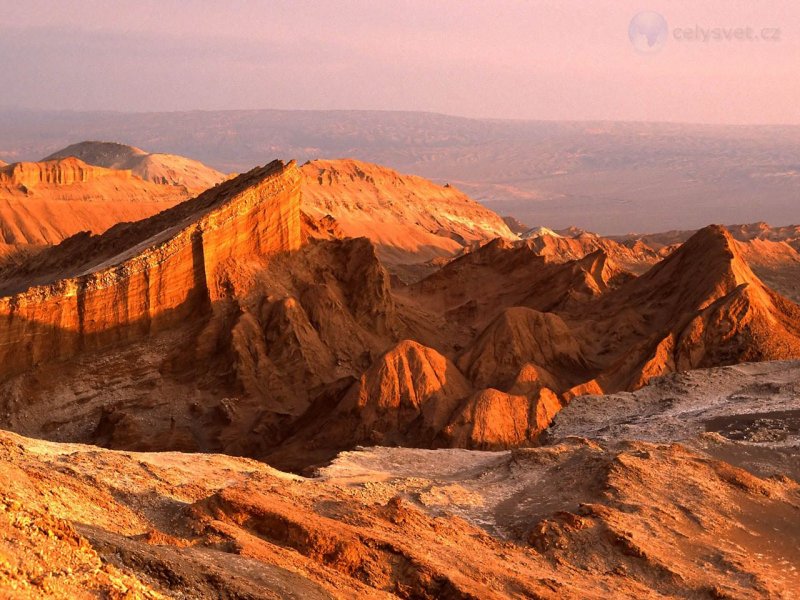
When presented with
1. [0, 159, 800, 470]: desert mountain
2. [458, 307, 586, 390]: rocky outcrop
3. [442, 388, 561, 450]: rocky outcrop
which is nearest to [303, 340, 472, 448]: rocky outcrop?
[0, 159, 800, 470]: desert mountain

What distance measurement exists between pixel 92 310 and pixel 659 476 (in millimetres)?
17249

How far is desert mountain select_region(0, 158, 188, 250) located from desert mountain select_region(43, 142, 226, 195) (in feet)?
70.9

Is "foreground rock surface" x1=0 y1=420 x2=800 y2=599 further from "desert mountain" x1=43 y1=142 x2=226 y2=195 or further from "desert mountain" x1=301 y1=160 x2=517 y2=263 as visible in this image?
"desert mountain" x1=43 y1=142 x2=226 y2=195

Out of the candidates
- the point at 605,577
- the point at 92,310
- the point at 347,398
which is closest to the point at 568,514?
the point at 605,577

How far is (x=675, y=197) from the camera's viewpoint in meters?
184

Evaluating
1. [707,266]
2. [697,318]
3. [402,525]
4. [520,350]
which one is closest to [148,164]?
[707,266]

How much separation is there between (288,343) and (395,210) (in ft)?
191

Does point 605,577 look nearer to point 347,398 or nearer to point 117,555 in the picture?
point 117,555

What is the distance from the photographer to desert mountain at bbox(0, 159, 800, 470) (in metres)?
29.2

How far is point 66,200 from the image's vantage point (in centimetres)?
7756

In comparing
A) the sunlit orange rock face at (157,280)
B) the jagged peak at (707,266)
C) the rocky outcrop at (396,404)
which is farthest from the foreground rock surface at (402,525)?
the jagged peak at (707,266)

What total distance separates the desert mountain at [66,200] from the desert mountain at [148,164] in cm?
2160

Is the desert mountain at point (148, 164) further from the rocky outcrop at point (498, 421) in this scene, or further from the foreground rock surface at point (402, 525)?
the foreground rock surface at point (402, 525)

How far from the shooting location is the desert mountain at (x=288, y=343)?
29250mm
